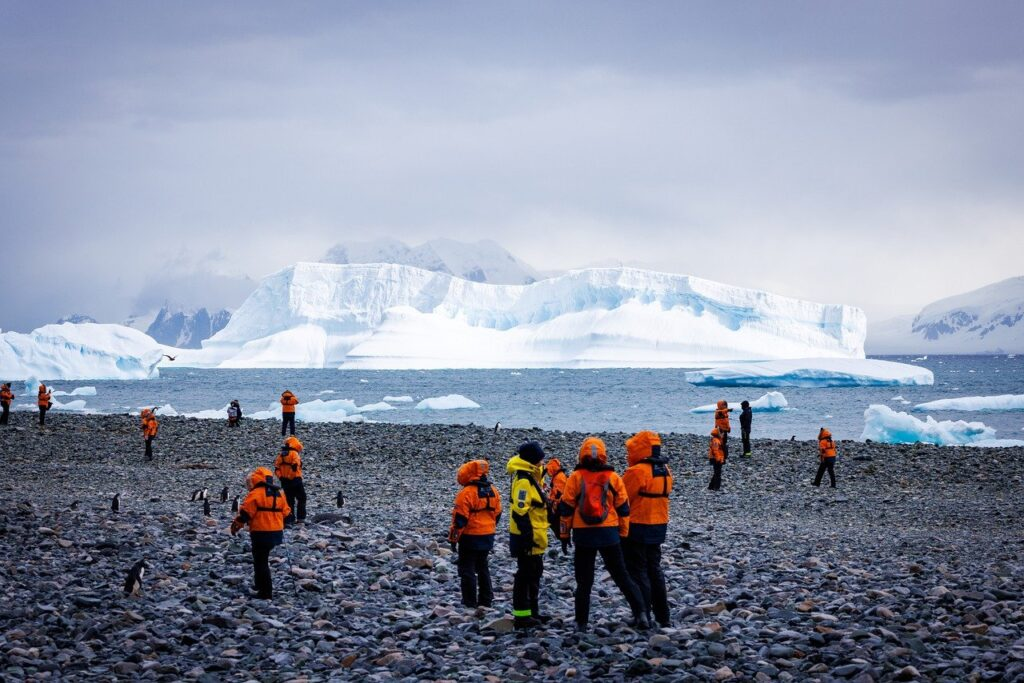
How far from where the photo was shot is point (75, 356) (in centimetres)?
8744

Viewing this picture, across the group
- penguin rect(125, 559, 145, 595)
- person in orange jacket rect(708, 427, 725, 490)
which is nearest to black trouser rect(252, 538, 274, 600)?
penguin rect(125, 559, 145, 595)

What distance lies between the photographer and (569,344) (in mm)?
112812

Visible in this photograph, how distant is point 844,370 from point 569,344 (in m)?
49.5

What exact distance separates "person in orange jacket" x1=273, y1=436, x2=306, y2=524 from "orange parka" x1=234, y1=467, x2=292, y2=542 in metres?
2.99

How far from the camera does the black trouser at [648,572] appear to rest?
7.50 meters

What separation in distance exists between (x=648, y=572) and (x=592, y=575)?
565 millimetres

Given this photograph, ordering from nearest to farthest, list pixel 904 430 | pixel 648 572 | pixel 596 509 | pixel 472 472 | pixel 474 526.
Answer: pixel 596 509, pixel 648 572, pixel 472 472, pixel 474 526, pixel 904 430

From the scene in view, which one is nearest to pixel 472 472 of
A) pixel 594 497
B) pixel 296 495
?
pixel 594 497

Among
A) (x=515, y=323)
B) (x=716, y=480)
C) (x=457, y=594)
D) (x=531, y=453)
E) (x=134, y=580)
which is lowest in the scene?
(x=457, y=594)

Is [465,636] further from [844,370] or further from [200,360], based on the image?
[200,360]

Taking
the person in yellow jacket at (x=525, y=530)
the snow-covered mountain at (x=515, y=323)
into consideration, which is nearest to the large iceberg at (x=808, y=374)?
the snow-covered mountain at (x=515, y=323)

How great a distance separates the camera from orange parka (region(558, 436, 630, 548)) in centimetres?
705

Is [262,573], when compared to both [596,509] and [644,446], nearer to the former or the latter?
[596,509]

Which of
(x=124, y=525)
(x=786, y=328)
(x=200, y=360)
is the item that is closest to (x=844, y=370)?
(x=786, y=328)
